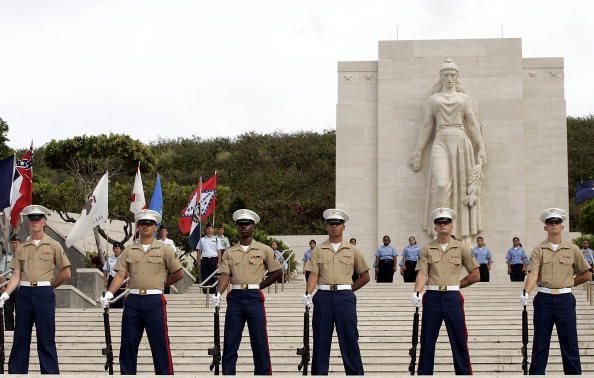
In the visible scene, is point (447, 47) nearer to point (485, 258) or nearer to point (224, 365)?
point (485, 258)

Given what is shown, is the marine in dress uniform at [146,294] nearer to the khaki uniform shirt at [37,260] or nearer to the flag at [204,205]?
the khaki uniform shirt at [37,260]

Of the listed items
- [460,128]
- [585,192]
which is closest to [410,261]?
[460,128]

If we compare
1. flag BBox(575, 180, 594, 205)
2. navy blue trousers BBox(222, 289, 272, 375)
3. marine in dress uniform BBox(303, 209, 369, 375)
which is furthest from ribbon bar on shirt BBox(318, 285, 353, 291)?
flag BBox(575, 180, 594, 205)

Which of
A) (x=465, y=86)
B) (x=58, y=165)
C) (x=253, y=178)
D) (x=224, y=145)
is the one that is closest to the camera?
(x=465, y=86)

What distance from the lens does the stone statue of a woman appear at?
24234 mm

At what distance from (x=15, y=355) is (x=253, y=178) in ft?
123

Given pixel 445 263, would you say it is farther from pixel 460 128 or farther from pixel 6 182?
pixel 460 128

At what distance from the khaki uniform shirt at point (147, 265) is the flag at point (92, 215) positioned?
257 inches

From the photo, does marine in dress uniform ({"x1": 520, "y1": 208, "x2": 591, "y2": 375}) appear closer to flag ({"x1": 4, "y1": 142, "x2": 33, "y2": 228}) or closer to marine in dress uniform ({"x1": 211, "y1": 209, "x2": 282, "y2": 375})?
marine in dress uniform ({"x1": 211, "y1": 209, "x2": 282, "y2": 375})

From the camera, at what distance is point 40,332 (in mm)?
11625

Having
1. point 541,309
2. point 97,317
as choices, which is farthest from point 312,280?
point 97,317

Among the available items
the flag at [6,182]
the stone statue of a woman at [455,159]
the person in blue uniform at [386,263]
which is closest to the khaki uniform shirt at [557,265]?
the flag at [6,182]

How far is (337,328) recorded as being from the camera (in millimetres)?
11609

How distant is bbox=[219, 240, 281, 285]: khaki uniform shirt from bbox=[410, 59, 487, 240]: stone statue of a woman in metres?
12.6
